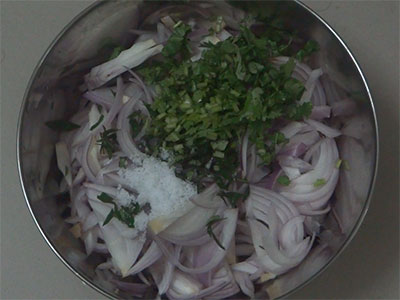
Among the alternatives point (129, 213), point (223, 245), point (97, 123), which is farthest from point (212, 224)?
point (97, 123)

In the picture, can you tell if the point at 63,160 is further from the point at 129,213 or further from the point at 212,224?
the point at 212,224

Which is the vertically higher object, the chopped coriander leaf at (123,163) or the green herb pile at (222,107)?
the green herb pile at (222,107)

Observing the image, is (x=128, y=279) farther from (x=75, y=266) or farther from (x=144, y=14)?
(x=144, y=14)

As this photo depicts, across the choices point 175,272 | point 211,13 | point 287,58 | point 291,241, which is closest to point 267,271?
point 291,241

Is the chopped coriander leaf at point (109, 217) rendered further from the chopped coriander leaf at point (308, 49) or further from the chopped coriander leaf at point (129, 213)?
the chopped coriander leaf at point (308, 49)

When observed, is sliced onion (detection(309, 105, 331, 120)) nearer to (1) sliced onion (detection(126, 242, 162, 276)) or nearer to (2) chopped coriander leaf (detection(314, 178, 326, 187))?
(2) chopped coriander leaf (detection(314, 178, 326, 187))

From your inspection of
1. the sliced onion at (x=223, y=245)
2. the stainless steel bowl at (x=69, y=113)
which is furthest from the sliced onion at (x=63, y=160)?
the sliced onion at (x=223, y=245)

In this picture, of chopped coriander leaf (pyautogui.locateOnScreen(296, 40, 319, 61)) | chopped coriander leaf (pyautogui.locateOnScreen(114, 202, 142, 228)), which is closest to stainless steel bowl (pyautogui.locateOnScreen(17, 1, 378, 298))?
chopped coriander leaf (pyautogui.locateOnScreen(296, 40, 319, 61))
